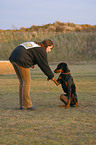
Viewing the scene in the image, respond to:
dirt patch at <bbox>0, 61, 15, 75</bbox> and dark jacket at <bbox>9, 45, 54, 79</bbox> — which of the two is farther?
dirt patch at <bbox>0, 61, 15, 75</bbox>

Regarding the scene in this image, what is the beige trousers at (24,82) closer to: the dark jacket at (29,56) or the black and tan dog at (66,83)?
the dark jacket at (29,56)

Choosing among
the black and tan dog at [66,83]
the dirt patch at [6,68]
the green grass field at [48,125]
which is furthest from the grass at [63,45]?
the green grass field at [48,125]

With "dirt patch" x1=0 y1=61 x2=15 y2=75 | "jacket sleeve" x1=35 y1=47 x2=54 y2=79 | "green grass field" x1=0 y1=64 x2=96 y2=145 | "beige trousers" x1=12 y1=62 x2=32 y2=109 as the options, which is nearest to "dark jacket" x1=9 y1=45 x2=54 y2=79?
"jacket sleeve" x1=35 y1=47 x2=54 y2=79

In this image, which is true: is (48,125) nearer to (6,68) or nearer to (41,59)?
(41,59)

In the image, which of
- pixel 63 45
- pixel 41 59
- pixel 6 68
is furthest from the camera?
pixel 63 45

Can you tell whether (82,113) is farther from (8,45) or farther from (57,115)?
(8,45)

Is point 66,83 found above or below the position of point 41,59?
below

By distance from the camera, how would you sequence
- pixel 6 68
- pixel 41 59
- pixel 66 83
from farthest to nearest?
pixel 6 68 < pixel 66 83 < pixel 41 59

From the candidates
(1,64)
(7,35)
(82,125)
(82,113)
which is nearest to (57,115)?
(82,113)

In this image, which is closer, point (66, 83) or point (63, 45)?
point (66, 83)

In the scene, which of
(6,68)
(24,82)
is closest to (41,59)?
(24,82)

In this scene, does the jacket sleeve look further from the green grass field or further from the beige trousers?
the green grass field

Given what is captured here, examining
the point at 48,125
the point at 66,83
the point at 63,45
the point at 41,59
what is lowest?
the point at 63,45

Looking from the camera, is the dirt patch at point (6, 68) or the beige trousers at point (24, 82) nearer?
the beige trousers at point (24, 82)
